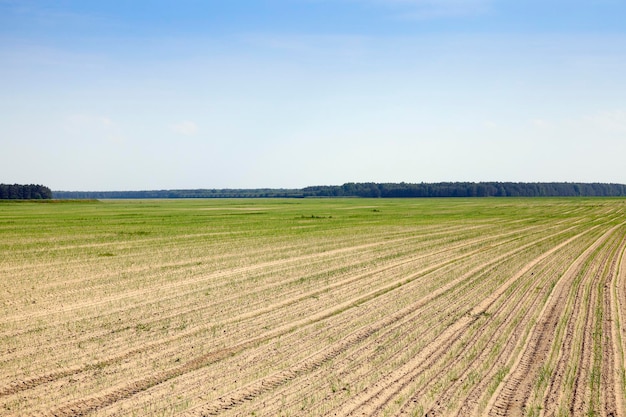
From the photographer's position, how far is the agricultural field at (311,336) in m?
7.34

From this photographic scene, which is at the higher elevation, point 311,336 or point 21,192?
point 21,192

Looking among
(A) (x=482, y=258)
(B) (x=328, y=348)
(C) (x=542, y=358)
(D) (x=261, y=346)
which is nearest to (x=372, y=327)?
(B) (x=328, y=348)

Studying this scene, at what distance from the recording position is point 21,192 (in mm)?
139250

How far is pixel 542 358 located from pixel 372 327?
330 cm

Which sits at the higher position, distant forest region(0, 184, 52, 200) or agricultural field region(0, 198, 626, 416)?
distant forest region(0, 184, 52, 200)

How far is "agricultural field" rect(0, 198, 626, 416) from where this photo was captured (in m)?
7.34

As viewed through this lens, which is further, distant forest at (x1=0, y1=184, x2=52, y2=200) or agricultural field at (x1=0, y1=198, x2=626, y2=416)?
distant forest at (x1=0, y1=184, x2=52, y2=200)

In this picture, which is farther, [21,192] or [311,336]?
[21,192]

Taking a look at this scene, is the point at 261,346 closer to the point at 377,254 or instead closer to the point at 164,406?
the point at 164,406

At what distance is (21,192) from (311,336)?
489 feet

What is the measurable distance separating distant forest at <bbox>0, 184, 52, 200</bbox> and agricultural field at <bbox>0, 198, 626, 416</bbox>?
133016mm

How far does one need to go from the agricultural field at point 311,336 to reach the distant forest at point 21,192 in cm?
13302

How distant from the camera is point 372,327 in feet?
36.4

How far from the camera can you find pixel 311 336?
34.0 ft
